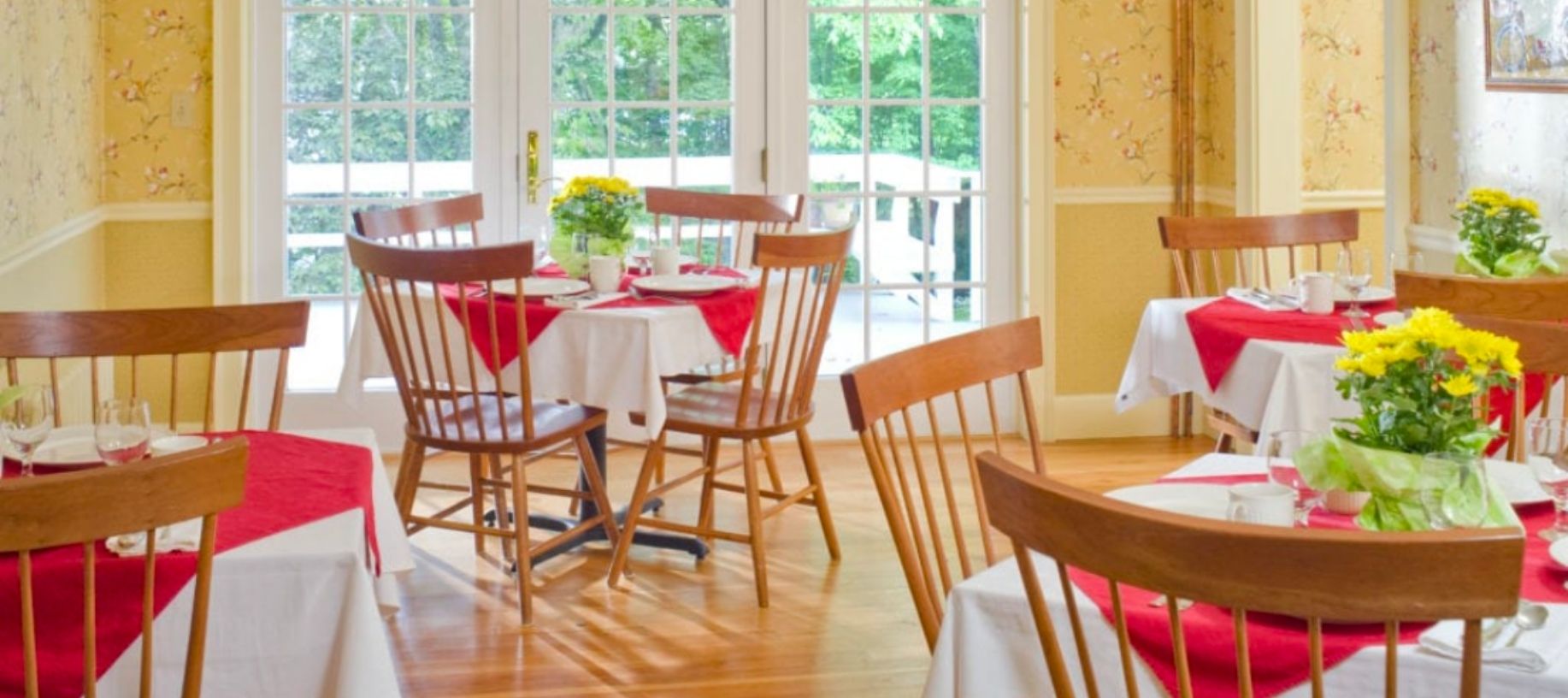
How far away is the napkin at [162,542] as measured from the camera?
7.05 ft

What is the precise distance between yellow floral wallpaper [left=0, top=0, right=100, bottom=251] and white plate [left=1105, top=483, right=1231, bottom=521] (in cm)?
327

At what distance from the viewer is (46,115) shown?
512 cm

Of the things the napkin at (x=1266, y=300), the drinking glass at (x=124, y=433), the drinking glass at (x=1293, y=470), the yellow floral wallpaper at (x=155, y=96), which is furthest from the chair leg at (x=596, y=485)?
the drinking glass at (x=1293, y=470)

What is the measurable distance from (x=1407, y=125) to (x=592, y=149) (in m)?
2.65

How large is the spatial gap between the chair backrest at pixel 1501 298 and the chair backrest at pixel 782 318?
4.62 ft

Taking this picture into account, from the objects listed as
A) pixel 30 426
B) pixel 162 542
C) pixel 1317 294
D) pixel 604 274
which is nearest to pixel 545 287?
pixel 604 274

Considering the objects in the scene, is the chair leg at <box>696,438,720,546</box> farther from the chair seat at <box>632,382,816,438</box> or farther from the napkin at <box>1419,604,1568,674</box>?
the napkin at <box>1419,604,1568,674</box>

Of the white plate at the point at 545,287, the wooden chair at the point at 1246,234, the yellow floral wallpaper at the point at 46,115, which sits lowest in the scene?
the white plate at the point at 545,287

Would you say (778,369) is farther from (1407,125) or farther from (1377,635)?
(1377,635)

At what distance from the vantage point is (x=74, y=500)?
176 cm

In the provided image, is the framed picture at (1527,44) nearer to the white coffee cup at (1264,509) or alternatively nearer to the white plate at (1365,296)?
the white plate at (1365,296)

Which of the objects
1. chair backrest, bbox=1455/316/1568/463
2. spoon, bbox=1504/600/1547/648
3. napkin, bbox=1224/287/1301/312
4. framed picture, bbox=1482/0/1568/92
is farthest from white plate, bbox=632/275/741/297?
spoon, bbox=1504/600/1547/648

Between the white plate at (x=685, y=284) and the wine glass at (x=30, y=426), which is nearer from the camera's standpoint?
the wine glass at (x=30, y=426)

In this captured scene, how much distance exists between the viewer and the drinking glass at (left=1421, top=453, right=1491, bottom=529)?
6.70 feet
